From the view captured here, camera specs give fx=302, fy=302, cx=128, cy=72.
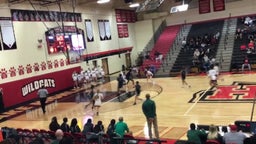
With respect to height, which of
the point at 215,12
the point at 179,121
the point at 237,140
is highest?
the point at 215,12

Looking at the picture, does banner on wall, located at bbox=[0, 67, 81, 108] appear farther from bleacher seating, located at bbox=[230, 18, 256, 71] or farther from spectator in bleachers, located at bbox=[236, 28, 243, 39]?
spectator in bleachers, located at bbox=[236, 28, 243, 39]

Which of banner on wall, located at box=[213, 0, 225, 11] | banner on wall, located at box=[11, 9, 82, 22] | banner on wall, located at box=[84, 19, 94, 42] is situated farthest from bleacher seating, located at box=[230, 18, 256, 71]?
banner on wall, located at box=[11, 9, 82, 22]

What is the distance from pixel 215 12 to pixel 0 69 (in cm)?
2197

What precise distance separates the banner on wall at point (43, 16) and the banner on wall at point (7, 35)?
2.27ft

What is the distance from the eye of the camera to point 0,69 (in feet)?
57.3

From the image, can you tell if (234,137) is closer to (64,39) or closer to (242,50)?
(64,39)

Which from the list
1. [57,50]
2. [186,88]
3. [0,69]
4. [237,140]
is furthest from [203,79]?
[237,140]

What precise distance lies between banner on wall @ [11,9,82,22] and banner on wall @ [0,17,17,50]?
0.69 m

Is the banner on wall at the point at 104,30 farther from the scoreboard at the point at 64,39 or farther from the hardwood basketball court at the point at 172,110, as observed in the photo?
the hardwood basketball court at the point at 172,110

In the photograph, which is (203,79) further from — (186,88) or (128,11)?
(128,11)

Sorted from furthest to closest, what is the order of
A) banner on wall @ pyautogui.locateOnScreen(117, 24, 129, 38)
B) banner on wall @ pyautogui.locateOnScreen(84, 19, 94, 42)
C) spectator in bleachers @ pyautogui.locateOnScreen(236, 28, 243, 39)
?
1. banner on wall @ pyautogui.locateOnScreen(117, 24, 129, 38)
2. spectator in bleachers @ pyautogui.locateOnScreen(236, 28, 243, 39)
3. banner on wall @ pyautogui.locateOnScreen(84, 19, 94, 42)

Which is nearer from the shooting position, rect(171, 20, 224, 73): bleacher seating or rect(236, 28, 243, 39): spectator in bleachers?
rect(171, 20, 224, 73): bleacher seating

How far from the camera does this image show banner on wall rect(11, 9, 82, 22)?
1896 centimetres

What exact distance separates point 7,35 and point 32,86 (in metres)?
3.62
